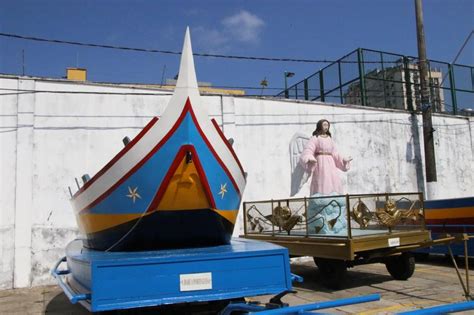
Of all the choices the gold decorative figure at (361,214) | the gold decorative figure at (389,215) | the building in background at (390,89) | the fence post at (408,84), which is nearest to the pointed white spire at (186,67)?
the gold decorative figure at (361,214)

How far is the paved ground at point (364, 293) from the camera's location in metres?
6.33

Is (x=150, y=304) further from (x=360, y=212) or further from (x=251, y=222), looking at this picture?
(x=251, y=222)

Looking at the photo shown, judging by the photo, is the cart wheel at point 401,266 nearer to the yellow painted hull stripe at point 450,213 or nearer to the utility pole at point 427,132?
the yellow painted hull stripe at point 450,213

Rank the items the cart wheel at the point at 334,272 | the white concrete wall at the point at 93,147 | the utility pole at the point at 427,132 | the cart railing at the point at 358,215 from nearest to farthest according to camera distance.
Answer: the cart railing at the point at 358,215 → the cart wheel at the point at 334,272 → the white concrete wall at the point at 93,147 → the utility pole at the point at 427,132

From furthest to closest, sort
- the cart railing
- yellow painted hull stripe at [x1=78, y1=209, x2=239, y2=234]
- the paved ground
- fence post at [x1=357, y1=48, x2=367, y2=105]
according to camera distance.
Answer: fence post at [x1=357, y1=48, x2=367, y2=105], the cart railing, the paved ground, yellow painted hull stripe at [x1=78, y1=209, x2=239, y2=234]

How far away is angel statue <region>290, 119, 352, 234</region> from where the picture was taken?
7.54 metres

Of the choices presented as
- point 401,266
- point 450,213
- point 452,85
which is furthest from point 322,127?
point 452,85

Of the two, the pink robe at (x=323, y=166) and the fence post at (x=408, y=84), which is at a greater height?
the fence post at (x=408, y=84)

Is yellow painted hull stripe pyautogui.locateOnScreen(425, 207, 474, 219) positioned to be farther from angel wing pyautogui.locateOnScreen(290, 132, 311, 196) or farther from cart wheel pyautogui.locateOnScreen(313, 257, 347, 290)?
cart wheel pyautogui.locateOnScreen(313, 257, 347, 290)

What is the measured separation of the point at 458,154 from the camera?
13.9m

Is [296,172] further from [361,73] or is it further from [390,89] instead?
[390,89]

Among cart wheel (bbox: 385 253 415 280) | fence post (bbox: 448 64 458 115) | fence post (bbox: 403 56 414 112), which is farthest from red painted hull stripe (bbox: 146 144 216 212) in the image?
fence post (bbox: 448 64 458 115)

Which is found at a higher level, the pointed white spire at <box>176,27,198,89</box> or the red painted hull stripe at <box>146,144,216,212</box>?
the pointed white spire at <box>176,27,198,89</box>

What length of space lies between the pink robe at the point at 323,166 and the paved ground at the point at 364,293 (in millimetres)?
1675
